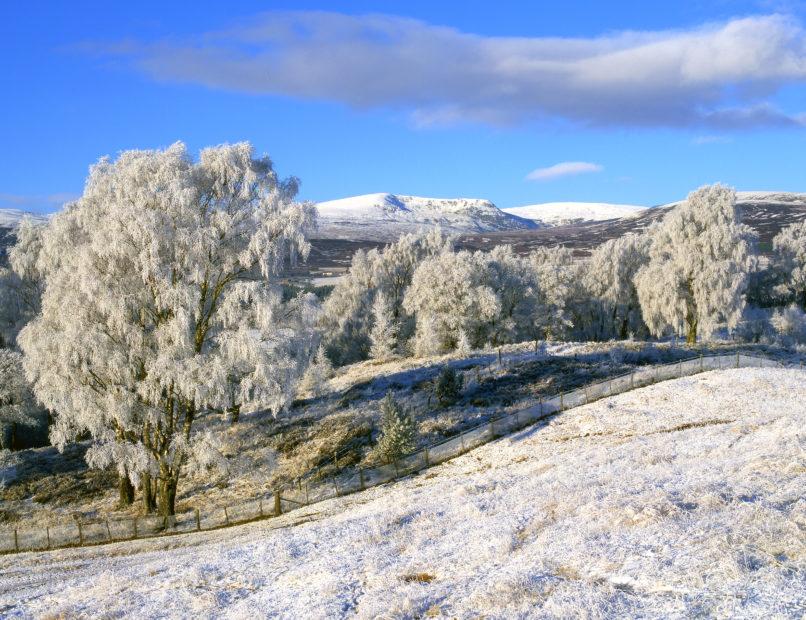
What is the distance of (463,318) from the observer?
58.7 meters

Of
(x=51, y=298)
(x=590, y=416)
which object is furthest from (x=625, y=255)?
(x=51, y=298)

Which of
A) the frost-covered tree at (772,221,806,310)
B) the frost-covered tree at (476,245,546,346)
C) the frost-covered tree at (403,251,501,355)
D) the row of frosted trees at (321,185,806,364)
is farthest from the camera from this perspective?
the frost-covered tree at (772,221,806,310)

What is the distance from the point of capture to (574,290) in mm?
75750

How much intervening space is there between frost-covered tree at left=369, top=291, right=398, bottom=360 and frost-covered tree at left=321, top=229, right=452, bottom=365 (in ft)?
7.97

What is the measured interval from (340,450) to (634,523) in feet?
59.8

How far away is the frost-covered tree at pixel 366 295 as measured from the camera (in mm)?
71625

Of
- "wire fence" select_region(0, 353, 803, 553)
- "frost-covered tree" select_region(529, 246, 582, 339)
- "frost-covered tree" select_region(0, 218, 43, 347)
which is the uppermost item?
"frost-covered tree" select_region(0, 218, 43, 347)

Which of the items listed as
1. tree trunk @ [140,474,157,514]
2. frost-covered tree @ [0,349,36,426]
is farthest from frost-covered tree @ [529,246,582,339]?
tree trunk @ [140,474,157,514]

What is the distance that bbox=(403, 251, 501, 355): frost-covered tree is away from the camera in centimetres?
5825

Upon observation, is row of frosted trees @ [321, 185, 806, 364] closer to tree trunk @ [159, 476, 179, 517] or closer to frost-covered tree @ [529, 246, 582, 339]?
frost-covered tree @ [529, 246, 582, 339]

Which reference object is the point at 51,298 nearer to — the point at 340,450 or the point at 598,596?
the point at 340,450

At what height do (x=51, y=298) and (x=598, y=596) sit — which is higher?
(x=51, y=298)

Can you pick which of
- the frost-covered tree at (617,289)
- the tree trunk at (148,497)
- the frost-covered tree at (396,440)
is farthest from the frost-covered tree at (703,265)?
the tree trunk at (148,497)

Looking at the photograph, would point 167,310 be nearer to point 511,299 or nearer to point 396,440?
point 396,440
